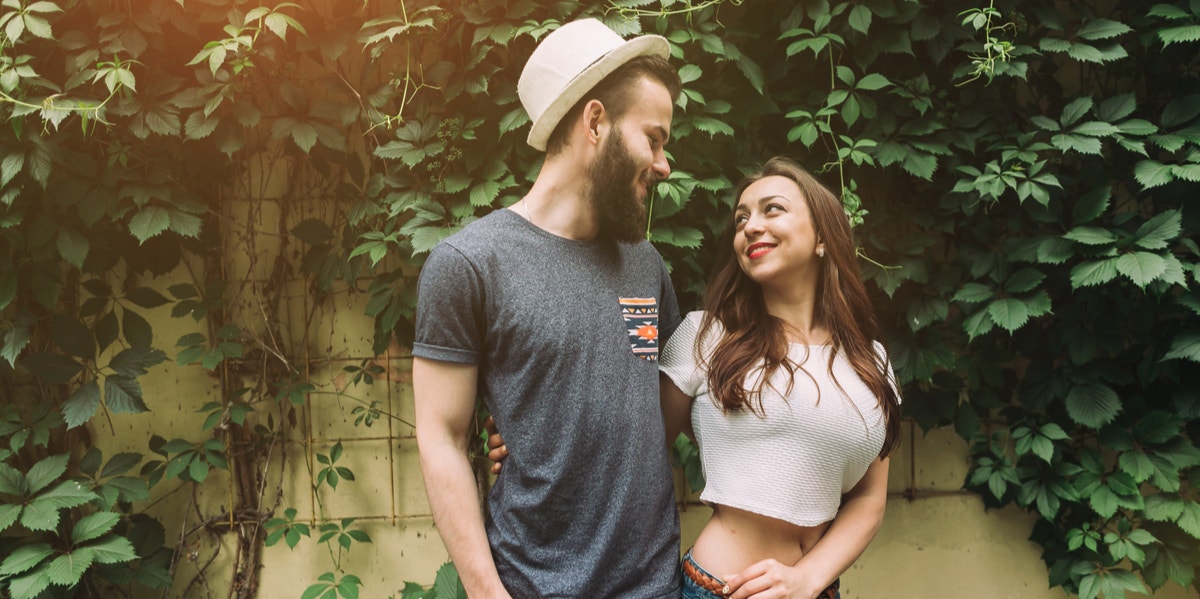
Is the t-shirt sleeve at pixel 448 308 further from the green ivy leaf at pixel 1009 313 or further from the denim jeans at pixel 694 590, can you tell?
the green ivy leaf at pixel 1009 313

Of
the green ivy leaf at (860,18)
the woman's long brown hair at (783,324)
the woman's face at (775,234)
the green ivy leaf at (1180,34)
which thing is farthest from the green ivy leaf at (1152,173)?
the woman's face at (775,234)

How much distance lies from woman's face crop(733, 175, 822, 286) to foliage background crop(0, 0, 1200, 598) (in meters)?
0.31

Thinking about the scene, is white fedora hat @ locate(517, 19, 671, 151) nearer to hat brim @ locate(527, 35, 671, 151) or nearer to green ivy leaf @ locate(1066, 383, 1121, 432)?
hat brim @ locate(527, 35, 671, 151)

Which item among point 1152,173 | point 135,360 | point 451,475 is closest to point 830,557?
point 451,475

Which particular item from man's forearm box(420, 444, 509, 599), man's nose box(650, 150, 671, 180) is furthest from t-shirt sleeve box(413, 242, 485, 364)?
man's nose box(650, 150, 671, 180)

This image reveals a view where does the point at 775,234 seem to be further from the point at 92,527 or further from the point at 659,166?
the point at 92,527

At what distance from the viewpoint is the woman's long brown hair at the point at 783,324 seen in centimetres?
135

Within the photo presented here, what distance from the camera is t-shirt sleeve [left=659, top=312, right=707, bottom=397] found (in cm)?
140

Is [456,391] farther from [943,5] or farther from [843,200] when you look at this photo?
[943,5]

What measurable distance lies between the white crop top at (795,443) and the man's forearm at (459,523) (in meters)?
0.48

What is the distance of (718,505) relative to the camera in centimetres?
139

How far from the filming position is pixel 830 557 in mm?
1322

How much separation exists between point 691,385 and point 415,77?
48.5 inches

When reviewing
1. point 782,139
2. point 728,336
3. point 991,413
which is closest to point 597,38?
point 728,336
